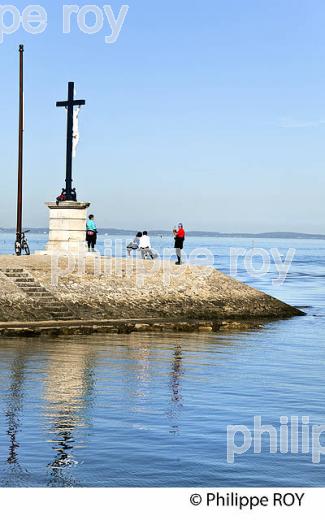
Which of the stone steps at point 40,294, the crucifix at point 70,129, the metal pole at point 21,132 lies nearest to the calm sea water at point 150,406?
the stone steps at point 40,294

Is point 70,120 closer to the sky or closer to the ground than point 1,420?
closer to the sky

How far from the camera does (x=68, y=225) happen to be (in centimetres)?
3941

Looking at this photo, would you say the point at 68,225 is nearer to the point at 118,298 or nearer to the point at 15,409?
the point at 118,298

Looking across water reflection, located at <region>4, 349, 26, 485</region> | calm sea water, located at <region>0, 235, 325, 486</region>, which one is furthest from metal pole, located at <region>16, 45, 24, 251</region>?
water reflection, located at <region>4, 349, 26, 485</region>

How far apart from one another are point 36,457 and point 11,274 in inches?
812

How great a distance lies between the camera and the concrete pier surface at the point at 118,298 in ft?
106

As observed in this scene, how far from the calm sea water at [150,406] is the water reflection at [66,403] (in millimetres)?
22

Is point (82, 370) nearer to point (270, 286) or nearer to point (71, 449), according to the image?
point (71, 449)

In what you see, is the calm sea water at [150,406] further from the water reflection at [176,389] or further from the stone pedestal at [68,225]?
the stone pedestal at [68,225]

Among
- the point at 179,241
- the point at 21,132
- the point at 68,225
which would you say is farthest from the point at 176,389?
the point at 21,132
